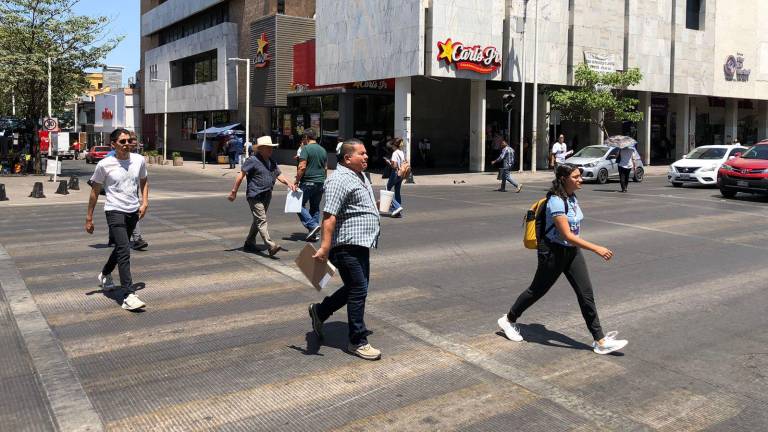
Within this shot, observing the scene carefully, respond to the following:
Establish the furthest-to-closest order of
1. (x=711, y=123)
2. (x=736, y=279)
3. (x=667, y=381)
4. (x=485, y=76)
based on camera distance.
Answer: (x=711, y=123) < (x=485, y=76) < (x=736, y=279) < (x=667, y=381)

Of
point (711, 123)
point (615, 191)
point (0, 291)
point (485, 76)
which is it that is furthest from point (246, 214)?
point (711, 123)

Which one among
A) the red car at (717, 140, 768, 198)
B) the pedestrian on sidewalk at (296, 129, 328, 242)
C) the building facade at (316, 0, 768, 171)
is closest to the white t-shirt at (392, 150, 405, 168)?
the pedestrian on sidewalk at (296, 129, 328, 242)

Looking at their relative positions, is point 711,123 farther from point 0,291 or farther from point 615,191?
point 0,291

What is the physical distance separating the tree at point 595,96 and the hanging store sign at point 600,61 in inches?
22.7

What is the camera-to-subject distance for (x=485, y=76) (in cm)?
3170

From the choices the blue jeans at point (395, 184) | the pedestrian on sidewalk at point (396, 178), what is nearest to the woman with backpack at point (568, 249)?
the pedestrian on sidewalk at point (396, 178)

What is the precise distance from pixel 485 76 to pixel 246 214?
62.6 feet

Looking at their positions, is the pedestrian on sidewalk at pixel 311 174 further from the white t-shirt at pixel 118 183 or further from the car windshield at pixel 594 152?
the car windshield at pixel 594 152

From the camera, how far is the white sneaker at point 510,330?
622 centimetres

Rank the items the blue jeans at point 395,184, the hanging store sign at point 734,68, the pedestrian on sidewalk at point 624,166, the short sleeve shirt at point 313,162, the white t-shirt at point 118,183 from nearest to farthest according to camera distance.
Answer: the white t-shirt at point 118,183
the short sleeve shirt at point 313,162
the blue jeans at point 395,184
the pedestrian on sidewalk at point 624,166
the hanging store sign at point 734,68

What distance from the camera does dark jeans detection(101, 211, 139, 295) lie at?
7.07 m

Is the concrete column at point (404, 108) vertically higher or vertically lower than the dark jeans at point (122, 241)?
higher

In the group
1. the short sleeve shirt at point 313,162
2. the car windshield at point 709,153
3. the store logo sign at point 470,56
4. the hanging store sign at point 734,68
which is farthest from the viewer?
the hanging store sign at point 734,68

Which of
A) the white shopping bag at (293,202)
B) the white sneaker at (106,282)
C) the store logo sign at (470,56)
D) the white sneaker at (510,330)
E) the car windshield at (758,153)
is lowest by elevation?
the white sneaker at (510,330)
